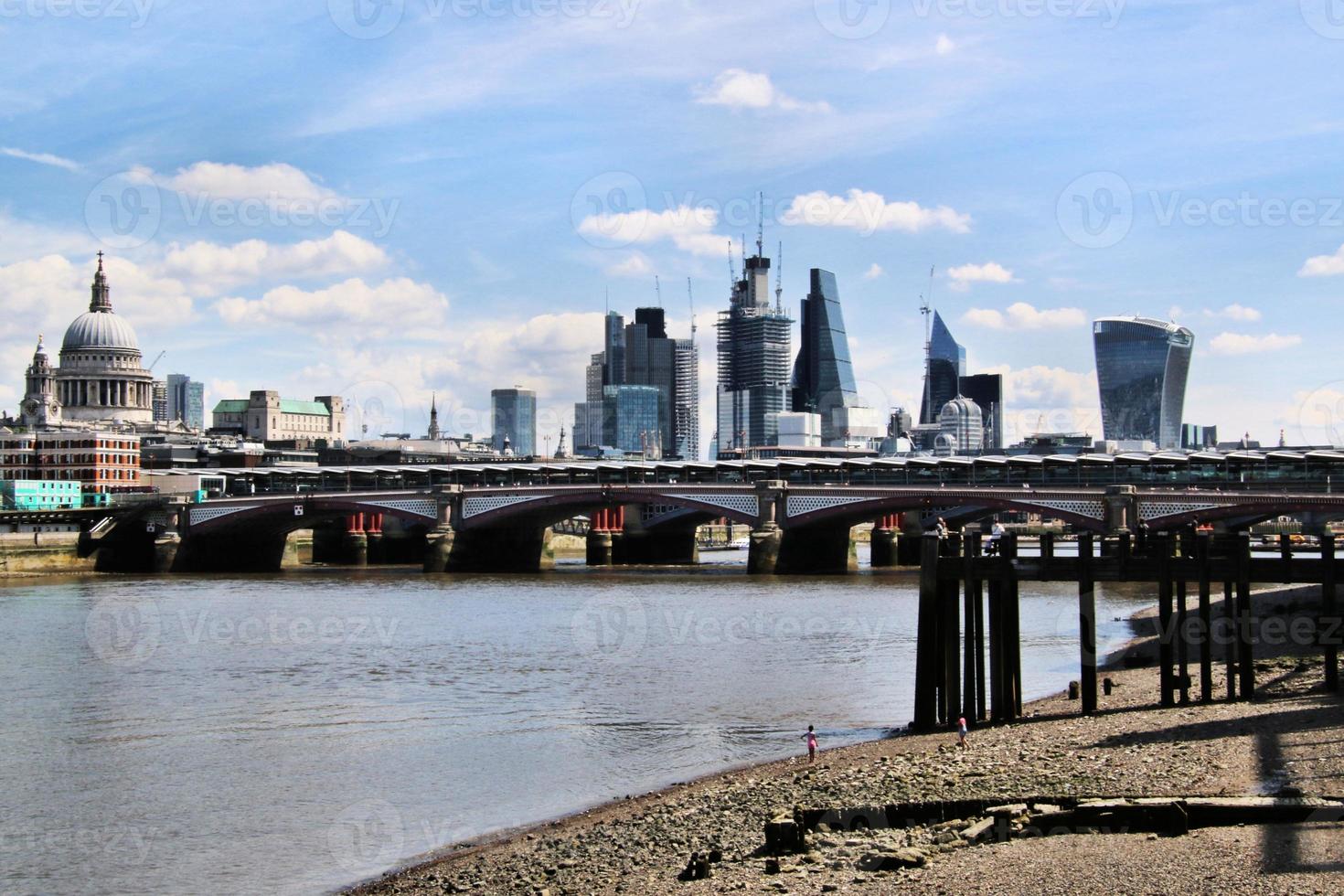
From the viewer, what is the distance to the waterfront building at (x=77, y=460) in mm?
138250

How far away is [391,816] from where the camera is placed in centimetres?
2827

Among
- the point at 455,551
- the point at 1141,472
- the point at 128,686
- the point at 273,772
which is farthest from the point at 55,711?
the point at 1141,472

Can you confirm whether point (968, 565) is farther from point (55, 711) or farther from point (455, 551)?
point (455, 551)

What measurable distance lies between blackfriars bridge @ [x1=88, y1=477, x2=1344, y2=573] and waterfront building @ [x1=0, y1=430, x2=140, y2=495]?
2734 cm

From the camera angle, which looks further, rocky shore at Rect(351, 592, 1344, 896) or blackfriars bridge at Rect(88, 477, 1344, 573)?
blackfriars bridge at Rect(88, 477, 1344, 573)

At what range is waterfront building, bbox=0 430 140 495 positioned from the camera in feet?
454

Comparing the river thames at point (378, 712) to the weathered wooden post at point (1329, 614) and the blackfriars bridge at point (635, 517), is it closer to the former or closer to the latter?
the weathered wooden post at point (1329, 614)

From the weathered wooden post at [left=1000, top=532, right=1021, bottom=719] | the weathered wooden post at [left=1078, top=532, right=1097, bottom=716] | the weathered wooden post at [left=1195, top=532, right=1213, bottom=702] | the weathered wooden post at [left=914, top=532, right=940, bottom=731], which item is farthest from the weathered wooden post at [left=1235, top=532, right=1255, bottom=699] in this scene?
the weathered wooden post at [left=914, top=532, right=940, bottom=731]

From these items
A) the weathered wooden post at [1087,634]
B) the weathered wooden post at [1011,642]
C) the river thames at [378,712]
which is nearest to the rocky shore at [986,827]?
the weathered wooden post at [1087,634]

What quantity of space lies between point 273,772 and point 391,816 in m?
5.31

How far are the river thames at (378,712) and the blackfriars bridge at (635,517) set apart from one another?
10.3 metres

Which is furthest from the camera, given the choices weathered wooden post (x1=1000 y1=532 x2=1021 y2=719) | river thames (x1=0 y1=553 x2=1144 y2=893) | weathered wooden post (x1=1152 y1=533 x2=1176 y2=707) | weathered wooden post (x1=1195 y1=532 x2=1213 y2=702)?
weathered wooden post (x1=1000 y1=532 x2=1021 y2=719)

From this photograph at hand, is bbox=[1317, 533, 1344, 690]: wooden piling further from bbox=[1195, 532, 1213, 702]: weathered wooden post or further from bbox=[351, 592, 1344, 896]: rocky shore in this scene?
bbox=[1195, 532, 1213, 702]: weathered wooden post

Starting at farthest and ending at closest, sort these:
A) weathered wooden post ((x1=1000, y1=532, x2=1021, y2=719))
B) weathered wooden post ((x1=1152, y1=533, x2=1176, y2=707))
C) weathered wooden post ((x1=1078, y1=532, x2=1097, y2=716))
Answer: weathered wooden post ((x1=1000, y1=532, x2=1021, y2=719)), weathered wooden post ((x1=1078, y1=532, x2=1097, y2=716)), weathered wooden post ((x1=1152, y1=533, x2=1176, y2=707))
